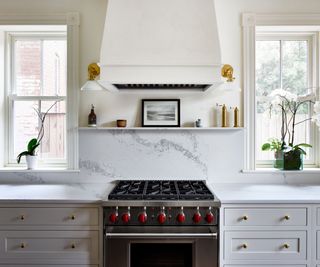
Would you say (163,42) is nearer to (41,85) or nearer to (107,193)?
(107,193)

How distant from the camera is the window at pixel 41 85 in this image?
270 cm

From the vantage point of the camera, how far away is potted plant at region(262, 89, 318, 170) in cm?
253

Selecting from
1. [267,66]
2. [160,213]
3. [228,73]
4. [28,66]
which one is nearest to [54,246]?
[160,213]

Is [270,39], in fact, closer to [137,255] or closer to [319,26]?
[319,26]

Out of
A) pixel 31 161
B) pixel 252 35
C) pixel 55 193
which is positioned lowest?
pixel 55 193

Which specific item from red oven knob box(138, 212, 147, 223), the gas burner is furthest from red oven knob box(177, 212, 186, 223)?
red oven knob box(138, 212, 147, 223)

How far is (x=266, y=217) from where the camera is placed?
77.2 inches

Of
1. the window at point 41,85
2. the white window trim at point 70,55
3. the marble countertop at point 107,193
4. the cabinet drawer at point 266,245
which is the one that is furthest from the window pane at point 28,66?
the cabinet drawer at point 266,245

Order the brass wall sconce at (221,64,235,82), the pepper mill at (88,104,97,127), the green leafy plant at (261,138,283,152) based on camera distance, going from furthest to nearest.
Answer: the green leafy plant at (261,138,283,152) < the pepper mill at (88,104,97,127) < the brass wall sconce at (221,64,235,82)

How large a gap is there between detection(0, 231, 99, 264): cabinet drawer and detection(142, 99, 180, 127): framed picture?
3.48 feet

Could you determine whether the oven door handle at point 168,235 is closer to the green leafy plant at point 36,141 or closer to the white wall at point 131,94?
the white wall at point 131,94

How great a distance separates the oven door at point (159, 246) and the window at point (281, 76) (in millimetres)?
1160

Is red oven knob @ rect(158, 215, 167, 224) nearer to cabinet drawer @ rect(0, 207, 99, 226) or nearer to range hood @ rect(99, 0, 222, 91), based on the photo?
cabinet drawer @ rect(0, 207, 99, 226)

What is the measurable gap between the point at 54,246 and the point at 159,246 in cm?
75
